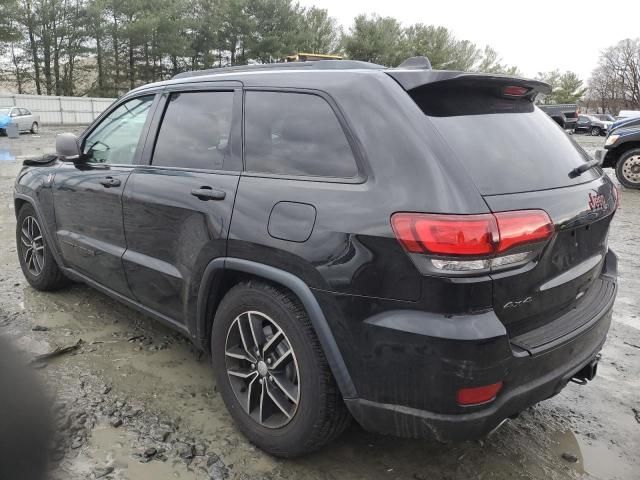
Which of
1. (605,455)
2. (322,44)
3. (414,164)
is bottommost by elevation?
(605,455)

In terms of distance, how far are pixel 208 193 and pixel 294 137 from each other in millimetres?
526

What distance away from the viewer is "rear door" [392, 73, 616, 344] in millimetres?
2031

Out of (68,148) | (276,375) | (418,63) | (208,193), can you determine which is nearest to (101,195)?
(68,148)

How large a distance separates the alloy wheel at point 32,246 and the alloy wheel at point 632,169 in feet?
33.4

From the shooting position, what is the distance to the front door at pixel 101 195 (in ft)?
Result: 11.0

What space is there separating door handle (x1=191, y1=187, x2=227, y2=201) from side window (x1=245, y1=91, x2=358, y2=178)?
0.18 metres

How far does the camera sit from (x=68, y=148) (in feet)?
12.3

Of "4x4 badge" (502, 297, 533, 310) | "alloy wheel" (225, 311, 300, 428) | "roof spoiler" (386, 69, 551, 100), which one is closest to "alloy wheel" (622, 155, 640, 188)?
"roof spoiler" (386, 69, 551, 100)

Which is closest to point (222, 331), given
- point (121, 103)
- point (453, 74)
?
point (453, 74)

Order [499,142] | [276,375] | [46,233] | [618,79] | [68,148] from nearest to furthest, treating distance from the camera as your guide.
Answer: [499,142] → [276,375] → [68,148] → [46,233] → [618,79]

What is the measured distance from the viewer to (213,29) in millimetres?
42594

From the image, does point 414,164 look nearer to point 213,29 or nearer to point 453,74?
point 453,74

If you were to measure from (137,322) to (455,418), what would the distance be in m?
2.74

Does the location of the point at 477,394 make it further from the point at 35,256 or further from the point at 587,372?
the point at 35,256
